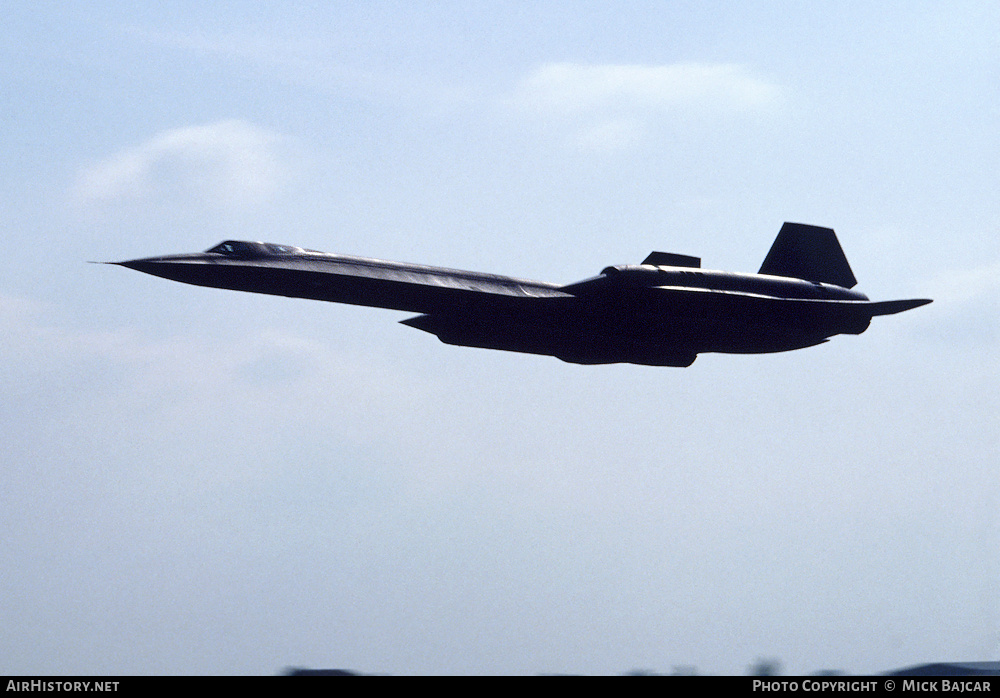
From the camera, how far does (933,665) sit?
59.2m

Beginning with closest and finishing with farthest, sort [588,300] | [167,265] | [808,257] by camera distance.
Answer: [167,265], [588,300], [808,257]

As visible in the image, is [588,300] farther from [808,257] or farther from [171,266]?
[171,266]

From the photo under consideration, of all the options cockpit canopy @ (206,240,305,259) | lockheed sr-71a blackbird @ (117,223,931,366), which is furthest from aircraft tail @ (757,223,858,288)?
cockpit canopy @ (206,240,305,259)

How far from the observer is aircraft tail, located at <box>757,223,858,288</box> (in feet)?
164

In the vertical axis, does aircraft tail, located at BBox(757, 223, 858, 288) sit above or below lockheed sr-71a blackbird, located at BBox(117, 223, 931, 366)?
above

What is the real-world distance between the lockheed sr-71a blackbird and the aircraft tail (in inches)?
4.7

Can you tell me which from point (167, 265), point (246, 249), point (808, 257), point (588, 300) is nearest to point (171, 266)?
point (167, 265)

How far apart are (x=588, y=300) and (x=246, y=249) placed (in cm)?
1336

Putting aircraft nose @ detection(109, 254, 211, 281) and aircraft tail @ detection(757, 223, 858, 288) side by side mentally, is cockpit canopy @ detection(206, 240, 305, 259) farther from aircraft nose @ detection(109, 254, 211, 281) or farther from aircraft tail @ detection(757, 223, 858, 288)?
aircraft tail @ detection(757, 223, 858, 288)

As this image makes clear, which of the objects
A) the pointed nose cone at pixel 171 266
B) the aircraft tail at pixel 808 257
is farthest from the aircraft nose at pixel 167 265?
the aircraft tail at pixel 808 257

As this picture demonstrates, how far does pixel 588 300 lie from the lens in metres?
43.0

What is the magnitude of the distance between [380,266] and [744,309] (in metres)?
15.2
